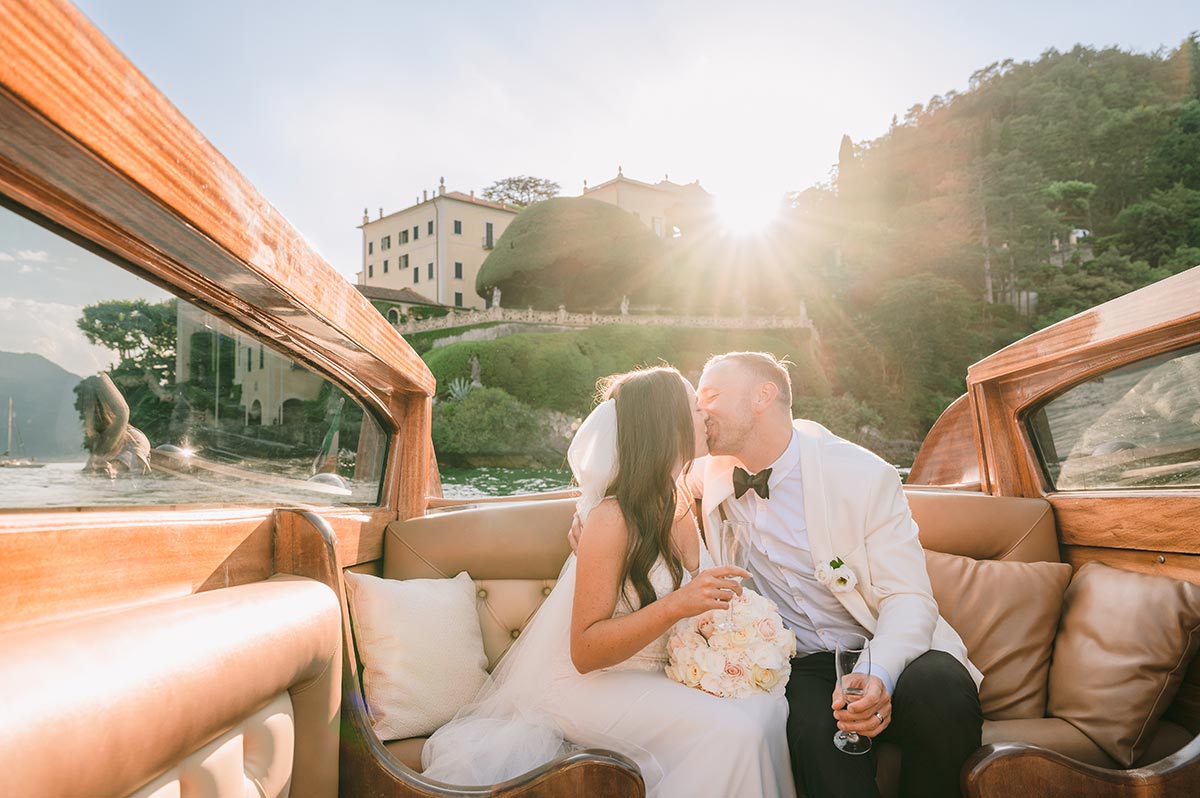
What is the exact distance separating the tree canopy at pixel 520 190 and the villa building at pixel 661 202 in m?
2.74

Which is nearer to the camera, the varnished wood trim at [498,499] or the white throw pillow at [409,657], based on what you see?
the white throw pillow at [409,657]

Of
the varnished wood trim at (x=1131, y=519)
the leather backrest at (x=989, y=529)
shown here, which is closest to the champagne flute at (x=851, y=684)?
the leather backrest at (x=989, y=529)

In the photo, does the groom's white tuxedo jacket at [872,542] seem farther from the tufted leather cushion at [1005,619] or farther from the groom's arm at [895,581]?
the tufted leather cushion at [1005,619]

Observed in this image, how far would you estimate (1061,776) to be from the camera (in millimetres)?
1961

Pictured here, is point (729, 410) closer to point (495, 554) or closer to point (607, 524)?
point (607, 524)

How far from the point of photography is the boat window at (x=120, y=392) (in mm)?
1084

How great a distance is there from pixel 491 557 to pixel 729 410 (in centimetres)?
103

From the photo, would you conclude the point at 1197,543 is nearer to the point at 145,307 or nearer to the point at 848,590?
the point at 848,590

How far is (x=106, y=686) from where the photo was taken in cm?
84

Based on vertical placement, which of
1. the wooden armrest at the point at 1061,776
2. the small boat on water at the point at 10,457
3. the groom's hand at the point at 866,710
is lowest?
the wooden armrest at the point at 1061,776

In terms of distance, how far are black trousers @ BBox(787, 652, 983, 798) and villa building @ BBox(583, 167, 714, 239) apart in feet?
142

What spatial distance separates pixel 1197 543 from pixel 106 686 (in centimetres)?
299

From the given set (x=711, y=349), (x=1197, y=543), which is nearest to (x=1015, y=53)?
(x=711, y=349)

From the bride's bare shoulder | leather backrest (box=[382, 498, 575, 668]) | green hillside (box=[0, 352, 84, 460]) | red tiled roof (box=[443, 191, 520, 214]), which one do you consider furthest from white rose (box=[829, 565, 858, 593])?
red tiled roof (box=[443, 191, 520, 214])
